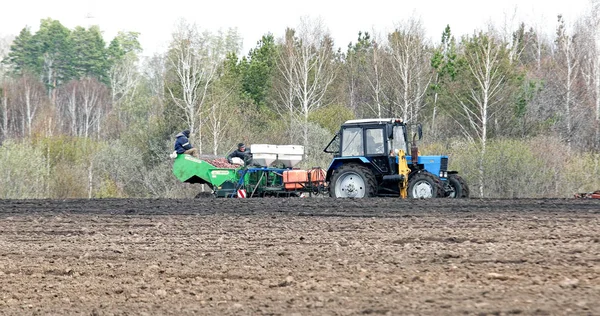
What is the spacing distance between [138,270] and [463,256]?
3686 millimetres

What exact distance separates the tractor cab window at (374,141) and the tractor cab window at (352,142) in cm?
19

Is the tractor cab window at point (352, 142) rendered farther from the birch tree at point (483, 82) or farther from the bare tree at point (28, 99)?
the bare tree at point (28, 99)

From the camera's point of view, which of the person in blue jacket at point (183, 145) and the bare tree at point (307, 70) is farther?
the bare tree at point (307, 70)

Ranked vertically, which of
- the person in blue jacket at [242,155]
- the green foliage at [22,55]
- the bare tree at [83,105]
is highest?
the green foliage at [22,55]

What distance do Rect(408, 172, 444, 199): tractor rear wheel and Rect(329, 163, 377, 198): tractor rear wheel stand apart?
92 centimetres

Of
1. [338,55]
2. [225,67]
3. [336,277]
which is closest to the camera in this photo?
[336,277]

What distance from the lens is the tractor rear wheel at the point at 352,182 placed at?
20094 millimetres

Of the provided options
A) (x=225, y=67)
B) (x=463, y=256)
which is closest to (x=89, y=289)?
(x=463, y=256)

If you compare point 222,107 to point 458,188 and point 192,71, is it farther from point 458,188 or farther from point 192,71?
point 458,188

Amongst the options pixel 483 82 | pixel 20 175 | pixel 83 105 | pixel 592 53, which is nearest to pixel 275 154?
pixel 483 82

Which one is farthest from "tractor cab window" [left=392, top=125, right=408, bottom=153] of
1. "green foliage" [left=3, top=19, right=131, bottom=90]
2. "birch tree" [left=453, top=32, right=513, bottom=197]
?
"green foliage" [left=3, top=19, right=131, bottom=90]

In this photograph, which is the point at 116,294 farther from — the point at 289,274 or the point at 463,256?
the point at 463,256

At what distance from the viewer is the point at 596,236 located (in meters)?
11.7

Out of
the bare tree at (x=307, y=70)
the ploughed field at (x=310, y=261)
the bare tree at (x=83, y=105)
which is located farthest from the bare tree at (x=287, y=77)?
the bare tree at (x=83, y=105)
